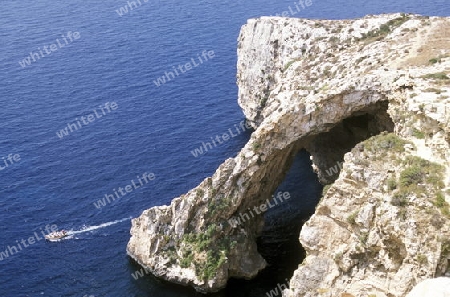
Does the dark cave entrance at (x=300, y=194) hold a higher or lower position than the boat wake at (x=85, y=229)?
lower

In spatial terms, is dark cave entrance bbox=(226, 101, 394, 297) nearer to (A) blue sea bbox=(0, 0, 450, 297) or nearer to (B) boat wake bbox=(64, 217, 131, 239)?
(A) blue sea bbox=(0, 0, 450, 297)

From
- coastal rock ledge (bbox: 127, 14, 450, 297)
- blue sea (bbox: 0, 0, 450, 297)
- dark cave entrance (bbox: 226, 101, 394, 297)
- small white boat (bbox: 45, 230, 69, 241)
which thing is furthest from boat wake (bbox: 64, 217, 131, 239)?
dark cave entrance (bbox: 226, 101, 394, 297)

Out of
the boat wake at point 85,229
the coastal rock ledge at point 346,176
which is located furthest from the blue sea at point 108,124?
the coastal rock ledge at point 346,176

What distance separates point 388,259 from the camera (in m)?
41.4

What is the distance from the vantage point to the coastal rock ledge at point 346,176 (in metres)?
40.1

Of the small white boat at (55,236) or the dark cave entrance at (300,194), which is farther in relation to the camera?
the small white boat at (55,236)

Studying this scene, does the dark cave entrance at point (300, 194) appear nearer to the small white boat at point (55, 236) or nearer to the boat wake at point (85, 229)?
the boat wake at point (85, 229)

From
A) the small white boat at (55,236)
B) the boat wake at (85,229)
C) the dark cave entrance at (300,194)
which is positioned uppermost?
the small white boat at (55,236)

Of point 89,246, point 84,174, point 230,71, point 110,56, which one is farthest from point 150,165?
point 110,56

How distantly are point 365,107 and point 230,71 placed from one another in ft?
175

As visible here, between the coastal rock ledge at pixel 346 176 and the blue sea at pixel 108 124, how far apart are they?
446cm

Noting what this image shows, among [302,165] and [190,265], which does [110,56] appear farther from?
[190,265]

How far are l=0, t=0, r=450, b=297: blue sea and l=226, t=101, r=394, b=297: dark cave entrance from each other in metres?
0.27

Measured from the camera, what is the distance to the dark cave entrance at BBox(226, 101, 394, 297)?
2175 inches
